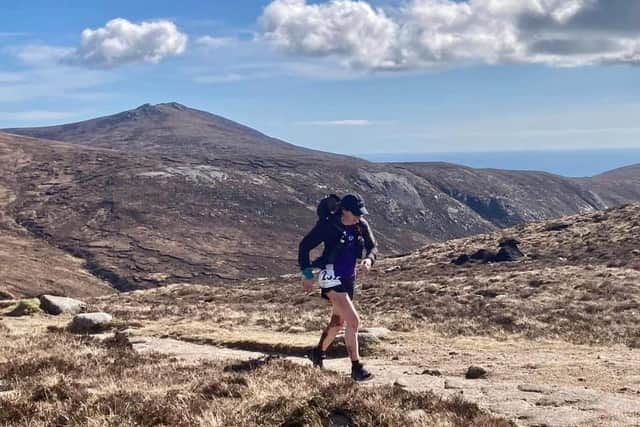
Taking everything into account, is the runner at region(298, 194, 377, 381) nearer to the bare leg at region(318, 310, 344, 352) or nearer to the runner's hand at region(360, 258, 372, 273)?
the runner's hand at region(360, 258, 372, 273)

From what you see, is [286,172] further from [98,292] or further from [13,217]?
[98,292]

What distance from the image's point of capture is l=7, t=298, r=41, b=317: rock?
81.0 ft

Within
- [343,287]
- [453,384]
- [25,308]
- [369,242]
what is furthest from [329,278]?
[25,308]

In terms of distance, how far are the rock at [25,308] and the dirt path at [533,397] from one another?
56.5 feet

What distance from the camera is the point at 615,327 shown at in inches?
862

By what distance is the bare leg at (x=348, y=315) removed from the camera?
9.86m

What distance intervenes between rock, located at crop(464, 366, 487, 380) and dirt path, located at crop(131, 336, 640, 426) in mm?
202

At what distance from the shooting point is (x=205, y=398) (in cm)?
805

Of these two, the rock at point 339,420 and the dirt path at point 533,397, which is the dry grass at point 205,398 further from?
the dirt path at point 533,397

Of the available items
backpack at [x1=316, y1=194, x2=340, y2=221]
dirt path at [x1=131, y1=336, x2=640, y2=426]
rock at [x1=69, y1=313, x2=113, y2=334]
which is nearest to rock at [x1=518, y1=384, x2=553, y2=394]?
dirt path at [x1=131, y1=336, x2=640, y2=426]

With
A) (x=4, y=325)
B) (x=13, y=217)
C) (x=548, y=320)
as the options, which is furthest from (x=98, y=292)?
(x=548, y=320)

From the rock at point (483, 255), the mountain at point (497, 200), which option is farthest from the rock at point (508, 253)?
the mountain at point (497, 200)

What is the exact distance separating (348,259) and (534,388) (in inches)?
129

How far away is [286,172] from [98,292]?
95.0 m
